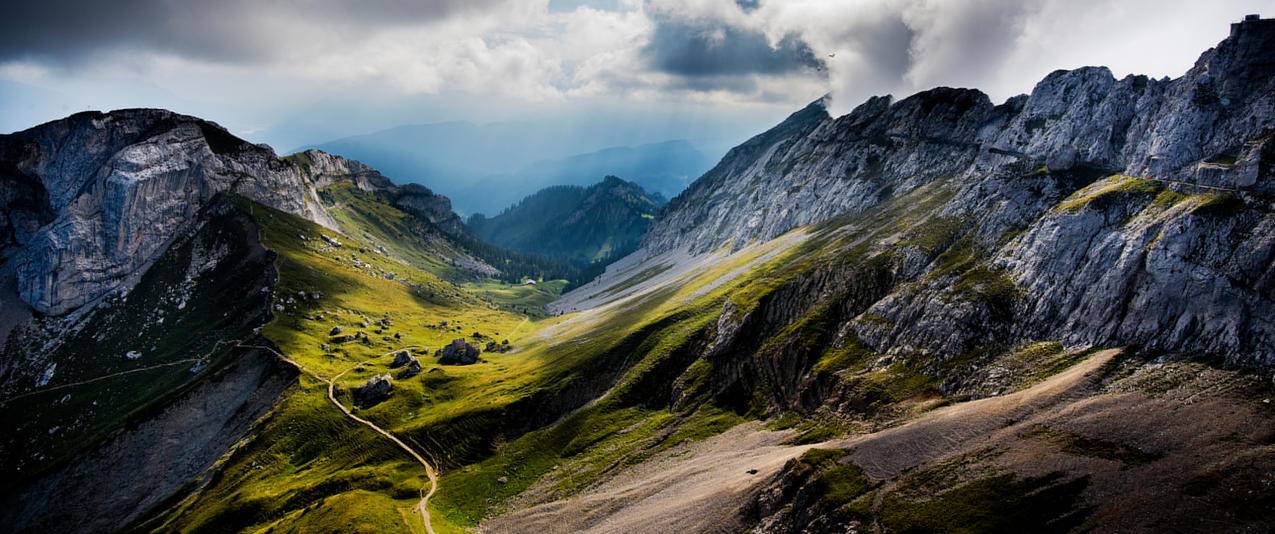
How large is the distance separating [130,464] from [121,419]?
34.6 m

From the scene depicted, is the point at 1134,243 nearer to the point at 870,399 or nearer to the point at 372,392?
the point at 870,399

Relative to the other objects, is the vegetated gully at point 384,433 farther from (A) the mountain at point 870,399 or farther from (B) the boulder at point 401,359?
(B) the boulder at point 401,359

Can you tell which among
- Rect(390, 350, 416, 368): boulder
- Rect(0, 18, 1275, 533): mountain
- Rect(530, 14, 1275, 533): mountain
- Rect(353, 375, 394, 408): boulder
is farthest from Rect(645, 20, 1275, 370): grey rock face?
Rect(390, 350, 416, 368): boulder

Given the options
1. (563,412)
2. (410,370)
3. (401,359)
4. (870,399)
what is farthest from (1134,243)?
(401,359)

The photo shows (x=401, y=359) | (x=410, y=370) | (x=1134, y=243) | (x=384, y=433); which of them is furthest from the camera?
(x=401, y=359)

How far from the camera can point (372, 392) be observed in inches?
6496

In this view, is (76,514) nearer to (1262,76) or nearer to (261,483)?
(261,483)

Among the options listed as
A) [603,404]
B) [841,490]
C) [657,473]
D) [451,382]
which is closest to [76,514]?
[451,382]

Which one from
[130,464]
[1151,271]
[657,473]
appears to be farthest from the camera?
[130,464]

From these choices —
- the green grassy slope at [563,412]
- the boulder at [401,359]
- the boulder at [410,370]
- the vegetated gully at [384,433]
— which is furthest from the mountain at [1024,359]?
the boulder at [401,359]

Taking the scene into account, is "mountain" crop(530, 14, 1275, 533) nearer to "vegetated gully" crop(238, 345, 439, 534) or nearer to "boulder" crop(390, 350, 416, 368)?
"vegetated gully" crop(238, 345, 439, 534)

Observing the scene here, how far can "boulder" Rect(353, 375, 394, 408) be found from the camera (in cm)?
16312

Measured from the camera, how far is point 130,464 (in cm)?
15738

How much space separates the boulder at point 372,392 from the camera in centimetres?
16312
